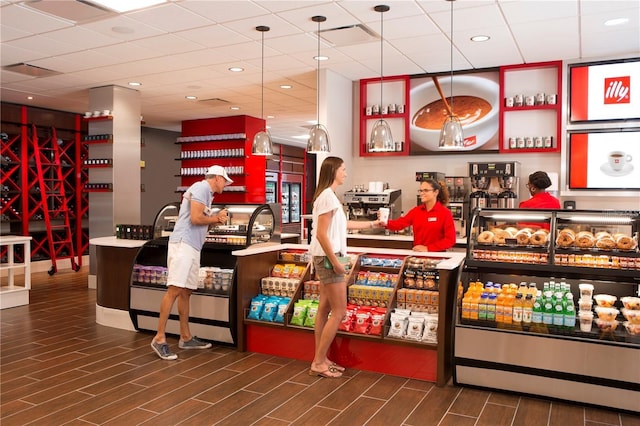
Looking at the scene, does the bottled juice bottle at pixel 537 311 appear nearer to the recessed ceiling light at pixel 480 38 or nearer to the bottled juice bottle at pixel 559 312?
the bottled juice bottle at pixel 559 312

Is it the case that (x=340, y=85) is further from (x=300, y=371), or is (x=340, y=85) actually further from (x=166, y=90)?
(x=300, y=371)

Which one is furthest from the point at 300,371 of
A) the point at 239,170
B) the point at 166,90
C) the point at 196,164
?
the point at 196,164

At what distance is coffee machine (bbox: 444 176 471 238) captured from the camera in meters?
7.02

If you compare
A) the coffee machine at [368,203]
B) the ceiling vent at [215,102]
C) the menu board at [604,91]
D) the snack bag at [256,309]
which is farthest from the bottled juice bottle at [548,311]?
the ceiling vent at [215,102]

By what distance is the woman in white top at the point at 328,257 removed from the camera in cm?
410

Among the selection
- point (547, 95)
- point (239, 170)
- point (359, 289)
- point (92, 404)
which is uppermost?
point (547, 95)

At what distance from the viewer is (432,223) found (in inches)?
201

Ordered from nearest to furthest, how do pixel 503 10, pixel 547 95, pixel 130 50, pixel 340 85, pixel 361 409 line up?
1. pixel 361 409
2. pixel 503 10
3. pixel 130 50
4. pixel 547 95
5. pixel 340 85

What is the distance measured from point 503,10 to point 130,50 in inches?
172

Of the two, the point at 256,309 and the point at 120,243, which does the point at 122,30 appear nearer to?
the point at 120,243

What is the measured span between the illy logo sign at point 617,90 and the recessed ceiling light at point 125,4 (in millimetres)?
5444

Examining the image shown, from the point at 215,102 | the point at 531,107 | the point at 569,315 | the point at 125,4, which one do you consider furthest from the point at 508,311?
the point at 215,102

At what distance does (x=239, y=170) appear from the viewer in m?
10.9

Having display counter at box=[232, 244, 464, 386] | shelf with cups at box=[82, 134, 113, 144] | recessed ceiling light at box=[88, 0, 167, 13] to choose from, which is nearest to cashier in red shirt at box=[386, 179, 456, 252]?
display counter at box=[232, 244, 464, 386]
